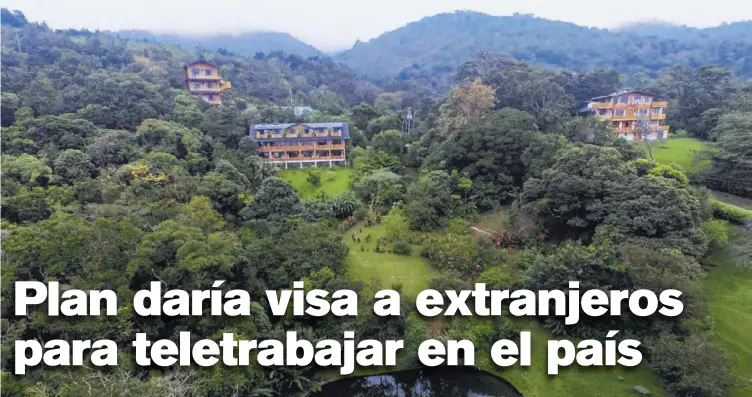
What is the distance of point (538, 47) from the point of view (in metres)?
121

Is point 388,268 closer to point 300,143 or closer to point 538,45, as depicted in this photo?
point 300,143

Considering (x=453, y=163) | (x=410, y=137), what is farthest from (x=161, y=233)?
(x=410, y=137)

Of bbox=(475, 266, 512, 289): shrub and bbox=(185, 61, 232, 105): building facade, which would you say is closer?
bbox=(475, 266, 512, 289): shrub

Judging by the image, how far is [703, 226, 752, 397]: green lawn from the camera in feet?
47.8

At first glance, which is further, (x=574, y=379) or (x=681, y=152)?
(x=681, y=152)

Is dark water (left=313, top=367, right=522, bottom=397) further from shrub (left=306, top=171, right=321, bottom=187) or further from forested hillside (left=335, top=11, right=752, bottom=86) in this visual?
forested hillside (left=335, top=11, right=752, bottom=86)

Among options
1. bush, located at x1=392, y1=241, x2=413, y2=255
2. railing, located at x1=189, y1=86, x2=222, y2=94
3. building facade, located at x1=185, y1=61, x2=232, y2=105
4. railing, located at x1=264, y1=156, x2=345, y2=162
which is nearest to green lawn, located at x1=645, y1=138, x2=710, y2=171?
bush, located at x1=392, y1=241, x2=413, y2=255

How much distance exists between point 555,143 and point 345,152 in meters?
16.5

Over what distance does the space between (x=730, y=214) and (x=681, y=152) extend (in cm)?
1174

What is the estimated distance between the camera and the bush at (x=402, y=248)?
22359mm

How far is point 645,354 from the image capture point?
597 inches

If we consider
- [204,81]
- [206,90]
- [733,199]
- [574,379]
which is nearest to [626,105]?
[733,199]

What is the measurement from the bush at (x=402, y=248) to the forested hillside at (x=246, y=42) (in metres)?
109

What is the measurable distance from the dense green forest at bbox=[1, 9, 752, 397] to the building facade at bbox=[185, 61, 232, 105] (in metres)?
8.21
